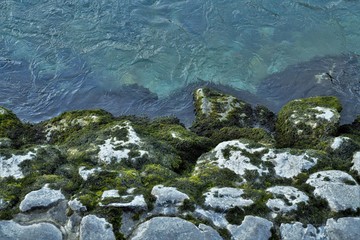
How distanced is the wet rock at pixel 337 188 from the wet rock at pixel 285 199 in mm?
472

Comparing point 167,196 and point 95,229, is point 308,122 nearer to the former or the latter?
point 167,196

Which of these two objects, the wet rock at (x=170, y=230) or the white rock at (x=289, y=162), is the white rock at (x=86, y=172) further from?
the white rock at (x=289, y=162)

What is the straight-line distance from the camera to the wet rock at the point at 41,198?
36.2ft

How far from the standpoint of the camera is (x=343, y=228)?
10812 mm

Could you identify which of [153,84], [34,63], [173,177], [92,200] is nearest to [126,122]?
[173,177]

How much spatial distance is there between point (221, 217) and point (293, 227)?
1.72m

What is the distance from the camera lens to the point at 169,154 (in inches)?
572

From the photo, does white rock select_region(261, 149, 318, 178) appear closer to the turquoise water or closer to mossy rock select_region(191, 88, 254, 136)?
mossy rock select_region(191, 88, 254, 136)

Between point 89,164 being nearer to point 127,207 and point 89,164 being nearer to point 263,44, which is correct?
point 127,207

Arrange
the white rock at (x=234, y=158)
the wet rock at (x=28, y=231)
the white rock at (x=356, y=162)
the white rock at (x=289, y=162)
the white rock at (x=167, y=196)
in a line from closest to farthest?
1. the wet rock at (x=28, y=231)
2. the white rock at (x=167, y=196)
3. the white rock at (x=356, y=162)
4. the white rock at (x=289, y=162)
5. the white rock at (x=234, y=158)

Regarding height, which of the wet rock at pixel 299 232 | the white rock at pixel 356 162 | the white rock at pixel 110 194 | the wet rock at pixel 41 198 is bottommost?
the wet rock at pixel 299 232

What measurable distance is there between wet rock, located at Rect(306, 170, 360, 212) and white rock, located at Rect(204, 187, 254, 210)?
1935 millimetres

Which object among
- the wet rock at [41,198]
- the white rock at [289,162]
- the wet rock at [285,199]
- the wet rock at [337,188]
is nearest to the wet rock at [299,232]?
the wet rock at [285,199]

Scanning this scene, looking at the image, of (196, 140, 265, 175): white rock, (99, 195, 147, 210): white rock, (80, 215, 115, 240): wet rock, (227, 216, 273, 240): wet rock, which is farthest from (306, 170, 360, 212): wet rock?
(80, 215, 115, 240): wet rock
